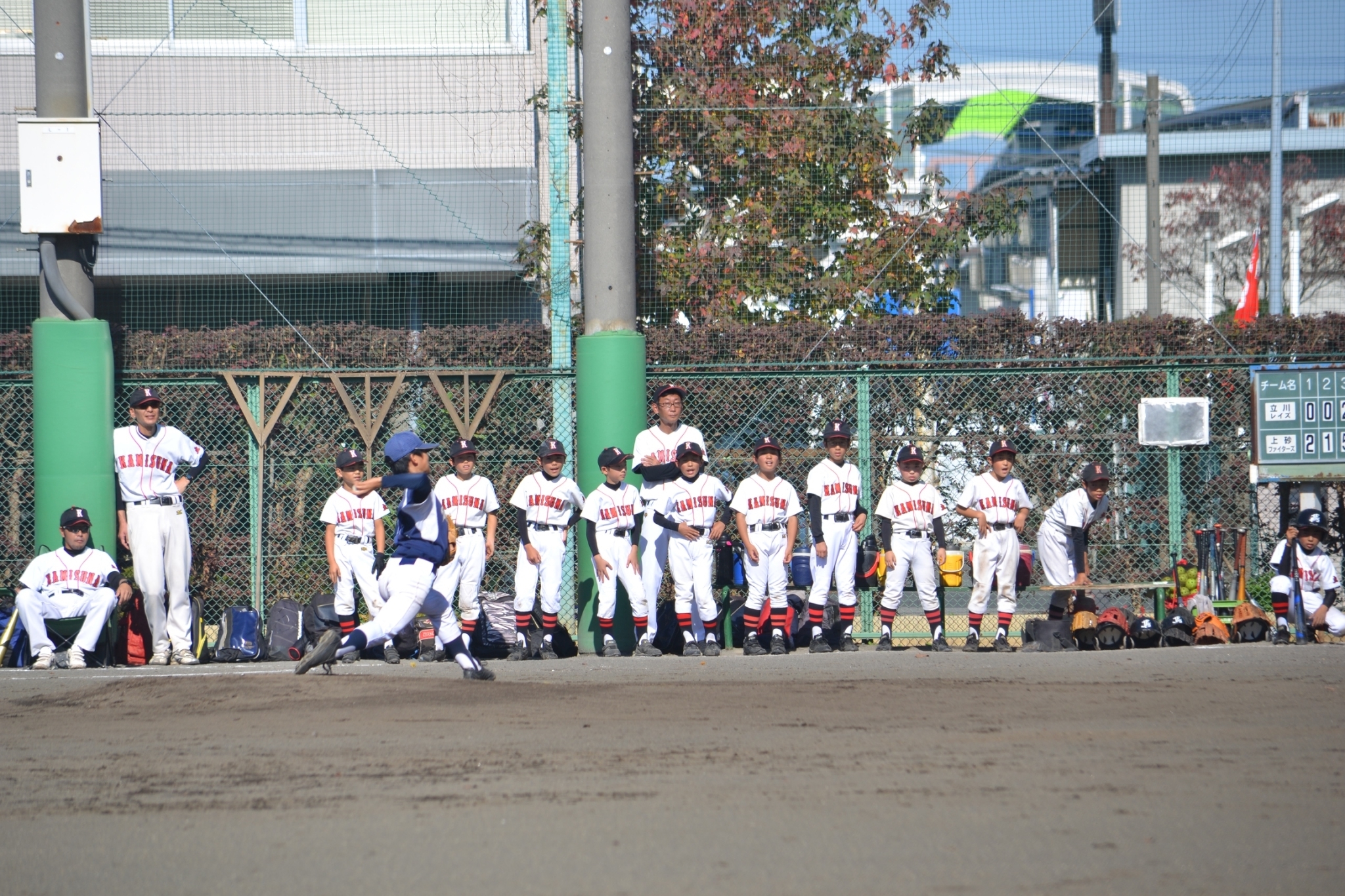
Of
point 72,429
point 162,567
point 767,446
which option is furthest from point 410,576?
point 72,429

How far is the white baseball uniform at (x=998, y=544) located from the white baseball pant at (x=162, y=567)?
597cm

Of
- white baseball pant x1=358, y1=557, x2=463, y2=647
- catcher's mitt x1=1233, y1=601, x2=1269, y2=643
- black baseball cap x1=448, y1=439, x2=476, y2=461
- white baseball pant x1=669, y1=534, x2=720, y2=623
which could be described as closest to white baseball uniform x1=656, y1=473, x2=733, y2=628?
white baseball pant x1=669, y1=534, x2=720, y2=623

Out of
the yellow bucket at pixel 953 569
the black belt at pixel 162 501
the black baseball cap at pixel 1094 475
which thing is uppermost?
the black baseball cap at pixel 1094 475

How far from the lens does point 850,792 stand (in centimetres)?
513

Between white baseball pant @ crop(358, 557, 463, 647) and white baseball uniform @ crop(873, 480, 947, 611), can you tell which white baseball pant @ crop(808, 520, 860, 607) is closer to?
white baseball uniform @ crop(873, 480, 947, 611)

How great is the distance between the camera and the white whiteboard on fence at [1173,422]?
34.7ft

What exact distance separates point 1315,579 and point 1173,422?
165cm

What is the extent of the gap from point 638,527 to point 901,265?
12.4ft

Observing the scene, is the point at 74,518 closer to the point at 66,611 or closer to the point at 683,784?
the point at 66,611

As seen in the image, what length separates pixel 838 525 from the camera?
32.0 ft

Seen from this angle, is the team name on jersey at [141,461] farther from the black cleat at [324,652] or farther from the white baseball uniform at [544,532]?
the black cleat at [324,652]

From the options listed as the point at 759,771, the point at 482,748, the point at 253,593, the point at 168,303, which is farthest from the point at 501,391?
the point at 759,771

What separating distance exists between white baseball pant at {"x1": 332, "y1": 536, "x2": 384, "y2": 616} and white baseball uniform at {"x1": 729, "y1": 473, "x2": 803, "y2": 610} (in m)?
2.83

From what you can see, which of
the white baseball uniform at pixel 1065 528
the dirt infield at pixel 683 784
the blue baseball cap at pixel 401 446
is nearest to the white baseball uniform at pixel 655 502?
the dirt infield at pixel 683 784
